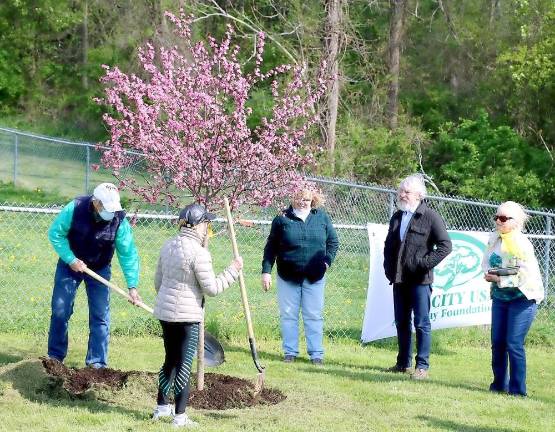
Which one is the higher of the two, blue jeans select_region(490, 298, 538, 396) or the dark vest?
the dark vest

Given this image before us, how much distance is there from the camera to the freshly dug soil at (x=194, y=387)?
7.68 m

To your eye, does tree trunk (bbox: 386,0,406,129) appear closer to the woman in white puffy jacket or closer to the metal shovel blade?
the metal shovel blade

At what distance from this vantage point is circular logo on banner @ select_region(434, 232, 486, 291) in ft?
36.7

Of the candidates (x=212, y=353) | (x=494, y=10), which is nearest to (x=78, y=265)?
(x=212, y=353)

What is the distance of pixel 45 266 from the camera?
13609mm

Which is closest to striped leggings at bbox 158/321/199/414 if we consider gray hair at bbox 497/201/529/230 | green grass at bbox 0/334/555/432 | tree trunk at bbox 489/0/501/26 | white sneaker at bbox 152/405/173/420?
white sneaker at bbox 152/405/173/420

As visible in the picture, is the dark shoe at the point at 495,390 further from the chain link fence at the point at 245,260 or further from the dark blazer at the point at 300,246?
the chain link fence at the point at 245,260

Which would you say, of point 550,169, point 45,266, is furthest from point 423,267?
point 550,169

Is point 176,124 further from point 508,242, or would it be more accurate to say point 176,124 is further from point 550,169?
point 550,169

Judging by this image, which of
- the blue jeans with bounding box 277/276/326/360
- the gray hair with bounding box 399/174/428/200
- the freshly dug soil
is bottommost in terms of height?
the freshly dug soil

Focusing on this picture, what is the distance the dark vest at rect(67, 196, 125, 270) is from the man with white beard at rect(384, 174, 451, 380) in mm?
2606

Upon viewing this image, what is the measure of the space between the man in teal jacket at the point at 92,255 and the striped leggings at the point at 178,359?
1291mm

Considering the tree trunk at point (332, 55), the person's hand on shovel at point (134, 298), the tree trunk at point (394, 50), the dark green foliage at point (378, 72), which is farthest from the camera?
the tree trunk at point (394, 50)

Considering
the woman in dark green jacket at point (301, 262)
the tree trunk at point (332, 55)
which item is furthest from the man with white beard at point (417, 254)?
the tree trunk at point (332, 55)
